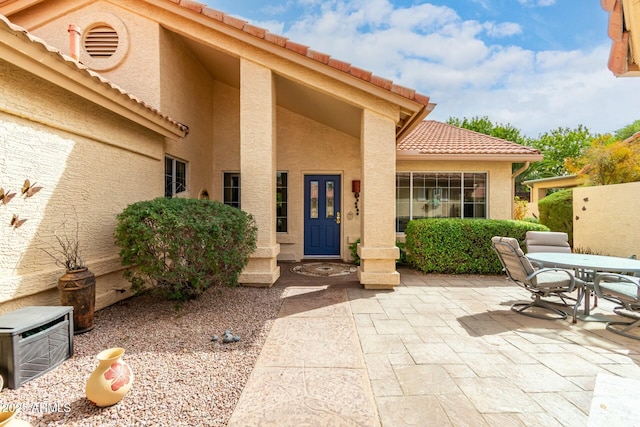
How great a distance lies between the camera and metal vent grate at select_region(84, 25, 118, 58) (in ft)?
22.9

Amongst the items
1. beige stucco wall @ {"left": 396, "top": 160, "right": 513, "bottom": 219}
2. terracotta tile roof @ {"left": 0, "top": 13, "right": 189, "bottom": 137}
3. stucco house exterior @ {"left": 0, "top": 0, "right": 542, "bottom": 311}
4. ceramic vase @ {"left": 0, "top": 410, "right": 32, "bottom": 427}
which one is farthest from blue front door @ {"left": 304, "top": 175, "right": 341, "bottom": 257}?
ceramic vase @ {"left": 0, "top": 410, "right": 32, "bottom": 427}

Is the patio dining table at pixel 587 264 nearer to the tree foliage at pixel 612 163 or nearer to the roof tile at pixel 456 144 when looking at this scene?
the roof tile at pixel 456 144

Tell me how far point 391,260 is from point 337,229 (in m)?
3.74

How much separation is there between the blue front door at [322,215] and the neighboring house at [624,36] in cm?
811

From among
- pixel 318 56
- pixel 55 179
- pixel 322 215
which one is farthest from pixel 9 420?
pixel 322 215

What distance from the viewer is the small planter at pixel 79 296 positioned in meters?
4.02

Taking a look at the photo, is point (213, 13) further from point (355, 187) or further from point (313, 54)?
point (355, 187)

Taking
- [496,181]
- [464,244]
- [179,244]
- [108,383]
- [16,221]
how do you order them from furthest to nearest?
[496,181] < [464,244] < [179,244] < [16,221] < [108,383]

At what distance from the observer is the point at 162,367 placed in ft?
10.8

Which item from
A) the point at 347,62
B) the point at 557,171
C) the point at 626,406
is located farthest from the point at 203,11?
the point at 557,171

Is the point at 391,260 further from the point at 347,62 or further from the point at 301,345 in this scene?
the point at 347,62

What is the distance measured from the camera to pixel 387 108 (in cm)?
640

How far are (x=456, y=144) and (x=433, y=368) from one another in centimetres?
860

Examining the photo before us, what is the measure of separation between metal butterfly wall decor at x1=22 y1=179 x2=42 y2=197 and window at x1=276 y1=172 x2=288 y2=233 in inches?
259
